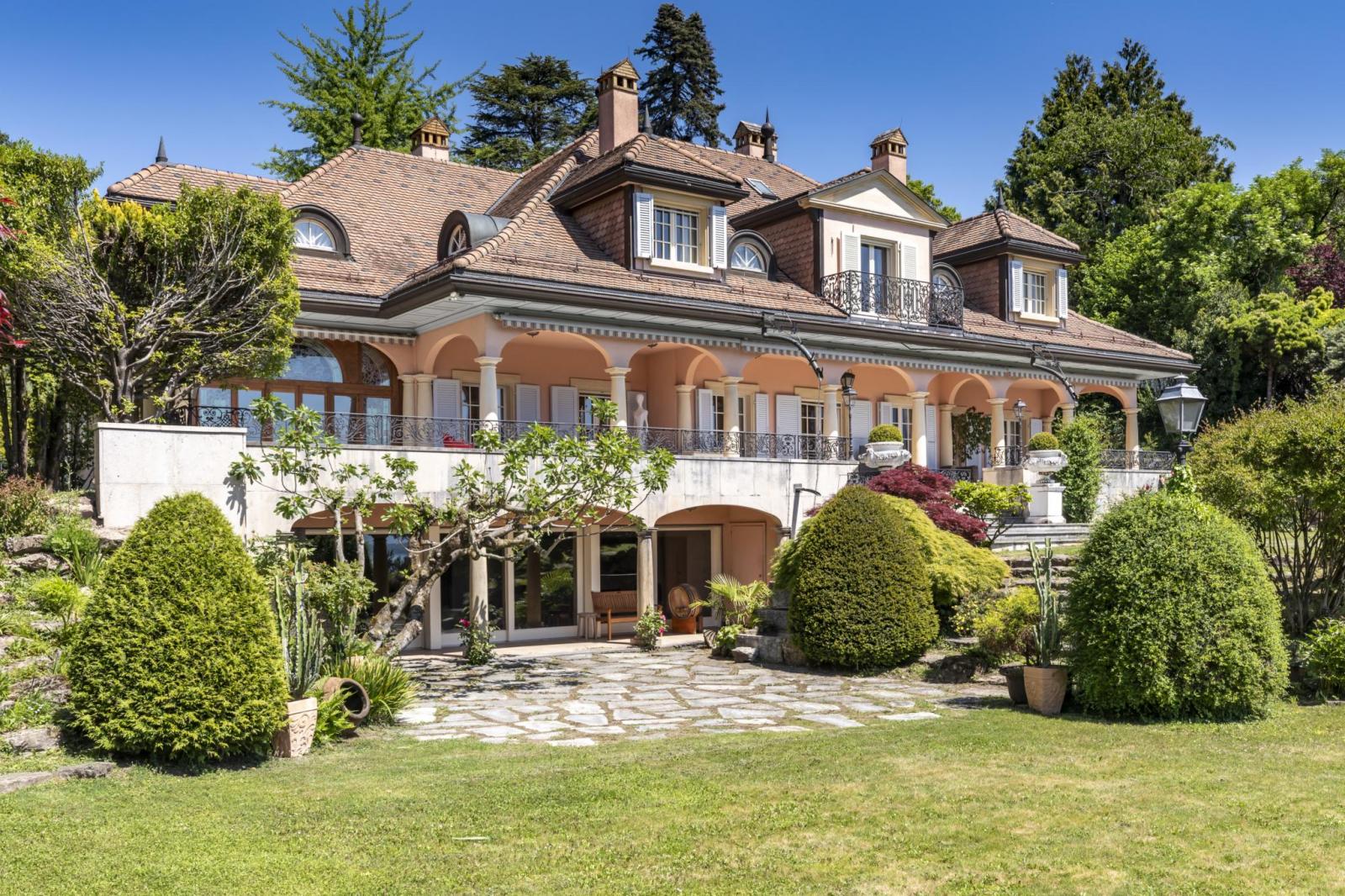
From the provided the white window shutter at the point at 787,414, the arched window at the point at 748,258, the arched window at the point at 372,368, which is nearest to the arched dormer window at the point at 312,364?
the arched window at the point at 372,368

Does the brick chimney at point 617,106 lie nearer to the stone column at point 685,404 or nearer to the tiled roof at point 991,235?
the stone column at point 685,404

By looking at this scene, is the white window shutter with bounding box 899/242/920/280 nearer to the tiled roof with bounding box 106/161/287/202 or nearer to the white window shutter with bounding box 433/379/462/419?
the white window shutter with bounding box 433/379/462/419

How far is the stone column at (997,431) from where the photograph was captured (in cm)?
2966

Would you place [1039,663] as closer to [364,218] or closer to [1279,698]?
[1279,698]

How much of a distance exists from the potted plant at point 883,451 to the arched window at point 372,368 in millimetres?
9684

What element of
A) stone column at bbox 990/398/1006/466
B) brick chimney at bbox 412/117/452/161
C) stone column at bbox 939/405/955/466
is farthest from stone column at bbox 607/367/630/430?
stone column at bbox 939/405/955/466

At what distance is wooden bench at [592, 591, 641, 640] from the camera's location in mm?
23344

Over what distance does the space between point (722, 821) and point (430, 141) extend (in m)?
25.1

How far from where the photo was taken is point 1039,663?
13.0m

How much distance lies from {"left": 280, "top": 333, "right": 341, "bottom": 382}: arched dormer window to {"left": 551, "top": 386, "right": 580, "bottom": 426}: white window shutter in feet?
14.4

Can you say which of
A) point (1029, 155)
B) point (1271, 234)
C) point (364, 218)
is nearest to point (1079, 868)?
point (364, 218)

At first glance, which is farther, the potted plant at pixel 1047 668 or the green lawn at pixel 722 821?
the potted plant at pixel 1047 668

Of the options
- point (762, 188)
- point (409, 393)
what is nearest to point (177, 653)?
point (409, 393)

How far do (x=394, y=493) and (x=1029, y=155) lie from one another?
141ft
